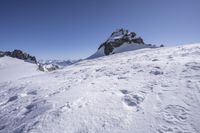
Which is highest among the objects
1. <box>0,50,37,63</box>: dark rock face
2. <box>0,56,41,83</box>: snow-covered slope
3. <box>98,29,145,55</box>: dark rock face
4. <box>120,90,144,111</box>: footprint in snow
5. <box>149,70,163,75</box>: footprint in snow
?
<box>0,50,37,63</box>: dark rock face

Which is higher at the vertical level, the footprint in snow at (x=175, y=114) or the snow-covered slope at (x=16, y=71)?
the snow-covered slope at (x=16, y=71)

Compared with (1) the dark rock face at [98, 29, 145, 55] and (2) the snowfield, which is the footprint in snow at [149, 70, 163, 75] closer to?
(2) the snowfield

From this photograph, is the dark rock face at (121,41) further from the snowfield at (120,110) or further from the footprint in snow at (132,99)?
the footprint in snow at (132,99)

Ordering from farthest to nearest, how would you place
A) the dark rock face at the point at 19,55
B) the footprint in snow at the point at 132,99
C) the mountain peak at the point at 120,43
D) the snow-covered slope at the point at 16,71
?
1. the dark rock face at the point at 19,55
2. the mountain peak at the point at 120,43
3. the snow-covered slope at the point at 16,71
4. the footprint in snow at the point at 132,99

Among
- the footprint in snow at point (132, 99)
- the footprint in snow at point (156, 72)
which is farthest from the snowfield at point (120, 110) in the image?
the footprint in snow at point (156, 72)

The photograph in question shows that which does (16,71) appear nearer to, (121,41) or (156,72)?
(156,72)

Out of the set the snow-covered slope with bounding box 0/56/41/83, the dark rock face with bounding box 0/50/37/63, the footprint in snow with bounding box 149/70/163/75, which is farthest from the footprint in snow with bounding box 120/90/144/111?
the dark rock face with bounding box 0/50/37/63

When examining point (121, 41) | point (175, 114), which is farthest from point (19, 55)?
point (175, 114)

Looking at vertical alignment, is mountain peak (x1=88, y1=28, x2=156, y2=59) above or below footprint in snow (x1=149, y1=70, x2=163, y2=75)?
above

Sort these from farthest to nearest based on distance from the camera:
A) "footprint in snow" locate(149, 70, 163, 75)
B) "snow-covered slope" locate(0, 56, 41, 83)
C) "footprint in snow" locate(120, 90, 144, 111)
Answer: "snow-covered slope" locate(0, 56, 41, 83), "footprint in snow" locate(149, 70, 163, 75), "footprint in snow" locate(120, 90, 144, 111)

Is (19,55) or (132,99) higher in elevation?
(19,55)

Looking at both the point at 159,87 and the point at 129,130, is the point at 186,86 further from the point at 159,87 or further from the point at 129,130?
the point at 129,130

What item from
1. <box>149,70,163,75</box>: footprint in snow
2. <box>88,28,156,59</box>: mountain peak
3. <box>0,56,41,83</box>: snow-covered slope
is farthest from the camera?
<box>88,28,156,59</box>: mountain peak

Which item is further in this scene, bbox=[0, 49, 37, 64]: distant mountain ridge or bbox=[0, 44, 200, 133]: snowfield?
bbox=[0, 49, 37, 64]: distant mountain ridge
